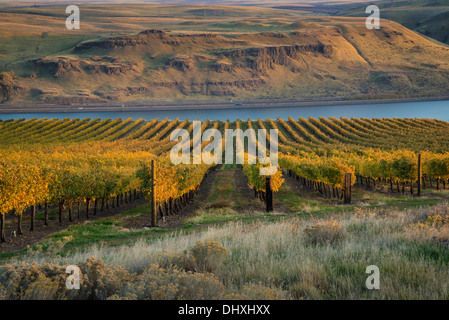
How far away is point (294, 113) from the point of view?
154 meters

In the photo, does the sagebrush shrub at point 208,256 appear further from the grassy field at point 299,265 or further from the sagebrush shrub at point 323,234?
the sagebrush shrub at point 323,234

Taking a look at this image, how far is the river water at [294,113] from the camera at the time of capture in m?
142

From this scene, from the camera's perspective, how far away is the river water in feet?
467

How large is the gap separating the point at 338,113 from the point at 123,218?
129084 millimetres

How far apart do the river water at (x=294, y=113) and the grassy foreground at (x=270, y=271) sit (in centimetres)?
13012

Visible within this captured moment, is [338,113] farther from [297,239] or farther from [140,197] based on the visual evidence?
[297,239]

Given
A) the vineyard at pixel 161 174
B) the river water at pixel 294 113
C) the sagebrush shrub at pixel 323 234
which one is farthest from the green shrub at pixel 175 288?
the river water at pixel 294 113

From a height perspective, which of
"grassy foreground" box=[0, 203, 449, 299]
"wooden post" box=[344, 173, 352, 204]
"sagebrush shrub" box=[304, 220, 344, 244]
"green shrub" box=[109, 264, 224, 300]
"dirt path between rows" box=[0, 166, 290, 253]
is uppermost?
"green shrub" box=[109, 264, 224, 300]

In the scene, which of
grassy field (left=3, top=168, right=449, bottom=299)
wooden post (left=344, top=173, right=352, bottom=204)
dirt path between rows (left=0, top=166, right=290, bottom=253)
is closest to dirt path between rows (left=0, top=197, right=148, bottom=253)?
dirt path between rows (left=0, top=166, right=290, bottom=253)

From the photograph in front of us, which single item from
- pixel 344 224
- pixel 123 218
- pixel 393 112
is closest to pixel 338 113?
pixel 393 112

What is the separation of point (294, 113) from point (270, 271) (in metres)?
149

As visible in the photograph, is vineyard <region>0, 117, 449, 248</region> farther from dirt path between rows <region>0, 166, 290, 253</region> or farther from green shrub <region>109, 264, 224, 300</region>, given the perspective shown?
green shrub <region>109, 264, 224, 300</region>

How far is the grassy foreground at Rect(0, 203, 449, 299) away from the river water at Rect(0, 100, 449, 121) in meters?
130

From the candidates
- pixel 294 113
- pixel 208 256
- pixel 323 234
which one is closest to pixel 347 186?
pixel 323 234
